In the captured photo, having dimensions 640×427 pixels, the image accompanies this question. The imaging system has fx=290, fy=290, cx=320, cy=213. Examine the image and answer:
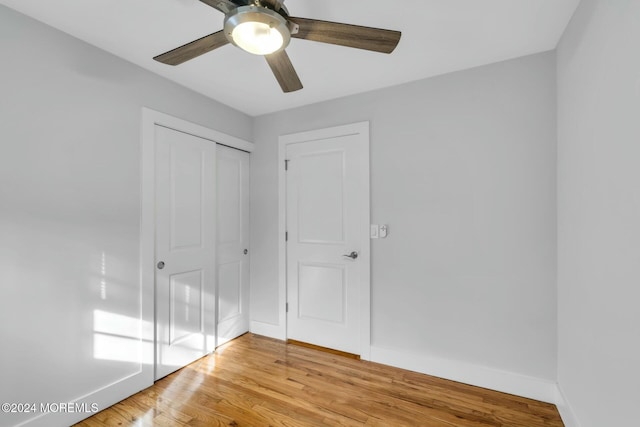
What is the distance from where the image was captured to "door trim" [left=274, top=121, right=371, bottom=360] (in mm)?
2654

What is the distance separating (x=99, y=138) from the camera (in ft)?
6.51

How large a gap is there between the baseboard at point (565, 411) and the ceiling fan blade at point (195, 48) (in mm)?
2779

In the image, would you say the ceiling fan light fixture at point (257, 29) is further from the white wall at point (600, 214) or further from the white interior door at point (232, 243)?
the white interior door at point (232, 243)

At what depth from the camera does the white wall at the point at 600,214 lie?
1104mm

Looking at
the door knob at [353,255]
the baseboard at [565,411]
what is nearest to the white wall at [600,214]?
the baseboard at [565,411]

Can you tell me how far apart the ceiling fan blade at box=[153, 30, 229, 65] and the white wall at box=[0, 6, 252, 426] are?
800 mm

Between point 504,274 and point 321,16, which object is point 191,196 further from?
point 504,274

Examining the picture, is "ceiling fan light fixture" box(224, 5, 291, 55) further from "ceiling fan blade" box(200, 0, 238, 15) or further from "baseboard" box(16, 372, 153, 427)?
"baseboard" box(16, 372, 153, 427)

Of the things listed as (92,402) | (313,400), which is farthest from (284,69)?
(92,402)

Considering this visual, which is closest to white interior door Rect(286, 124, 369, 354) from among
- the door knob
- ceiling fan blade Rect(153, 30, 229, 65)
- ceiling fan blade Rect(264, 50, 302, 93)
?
the door knob

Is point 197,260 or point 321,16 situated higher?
point 321,16

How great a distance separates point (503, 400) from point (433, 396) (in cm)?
48

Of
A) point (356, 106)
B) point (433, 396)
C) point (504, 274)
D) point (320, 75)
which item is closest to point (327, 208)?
point (356, 106)

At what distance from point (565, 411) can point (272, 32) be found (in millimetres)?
2721
